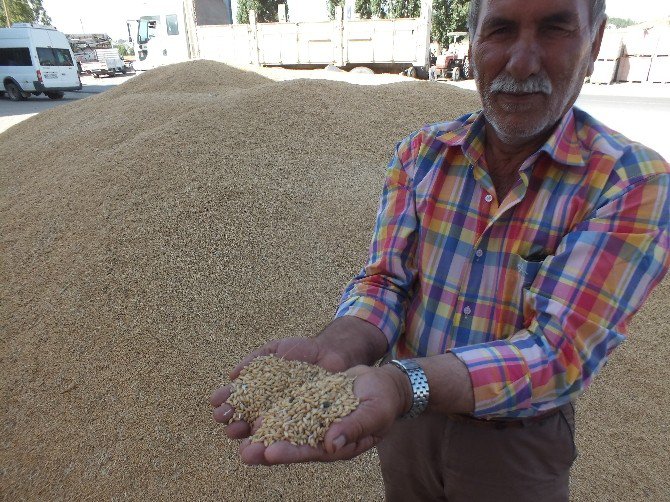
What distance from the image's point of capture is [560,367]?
109 cm

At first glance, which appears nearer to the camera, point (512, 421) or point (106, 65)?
point (512, 421)

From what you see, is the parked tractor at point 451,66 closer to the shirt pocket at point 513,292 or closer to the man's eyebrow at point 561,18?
the man's eyebrow at point 561,18

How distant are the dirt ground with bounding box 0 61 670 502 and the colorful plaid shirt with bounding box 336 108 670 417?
4.75 ft

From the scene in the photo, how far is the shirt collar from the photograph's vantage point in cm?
117

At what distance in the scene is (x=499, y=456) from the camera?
1.30m

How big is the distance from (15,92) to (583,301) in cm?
1866

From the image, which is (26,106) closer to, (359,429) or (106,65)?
(106,65)

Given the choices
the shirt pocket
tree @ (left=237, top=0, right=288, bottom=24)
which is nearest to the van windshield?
tree @ (left=237, top=0, right=288, bottom=24)

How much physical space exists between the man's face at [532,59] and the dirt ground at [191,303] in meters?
1.94

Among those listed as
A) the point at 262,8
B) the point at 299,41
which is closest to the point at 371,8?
the point at 262,8

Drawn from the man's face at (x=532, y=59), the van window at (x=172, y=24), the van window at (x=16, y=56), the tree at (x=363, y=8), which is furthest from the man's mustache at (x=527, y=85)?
the tree at (x=363, y=8)

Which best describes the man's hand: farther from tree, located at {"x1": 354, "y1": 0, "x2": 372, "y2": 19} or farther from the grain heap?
tree, located at {"x1": 354, "y1": 0, "x2": 372, "y2": 19}

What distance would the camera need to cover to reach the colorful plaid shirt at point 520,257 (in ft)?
3.52

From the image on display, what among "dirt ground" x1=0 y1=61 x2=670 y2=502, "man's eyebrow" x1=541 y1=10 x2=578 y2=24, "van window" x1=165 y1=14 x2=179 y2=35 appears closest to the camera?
"man's eyebrow" x1=541 y1=10 x2=578 y2=24
